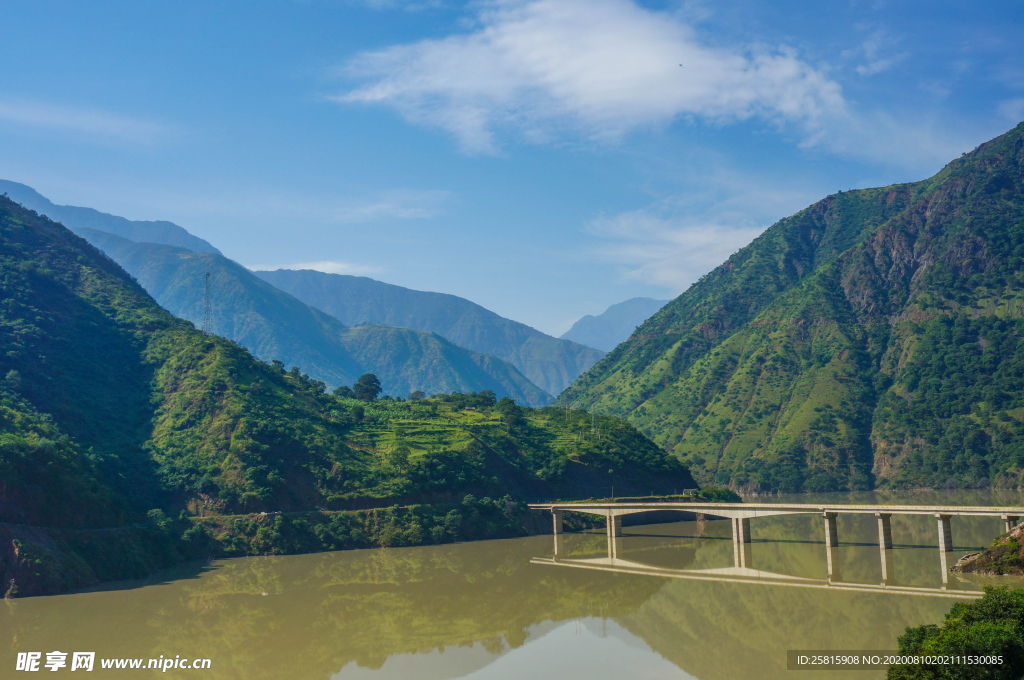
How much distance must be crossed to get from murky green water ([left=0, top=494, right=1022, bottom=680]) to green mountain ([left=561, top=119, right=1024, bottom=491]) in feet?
237

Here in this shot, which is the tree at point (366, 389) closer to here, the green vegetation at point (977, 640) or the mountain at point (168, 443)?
the mountain at point (168, 443)

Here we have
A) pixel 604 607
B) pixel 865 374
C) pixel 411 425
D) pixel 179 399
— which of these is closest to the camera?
pixel 604 607

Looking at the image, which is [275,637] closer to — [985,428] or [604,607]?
[604,607]

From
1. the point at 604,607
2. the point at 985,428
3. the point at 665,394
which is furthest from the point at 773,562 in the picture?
the point at 665,394

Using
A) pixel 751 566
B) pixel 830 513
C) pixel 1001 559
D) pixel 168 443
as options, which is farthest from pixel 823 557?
pixel 168 443

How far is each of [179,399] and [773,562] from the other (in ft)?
223

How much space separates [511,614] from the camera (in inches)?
1945

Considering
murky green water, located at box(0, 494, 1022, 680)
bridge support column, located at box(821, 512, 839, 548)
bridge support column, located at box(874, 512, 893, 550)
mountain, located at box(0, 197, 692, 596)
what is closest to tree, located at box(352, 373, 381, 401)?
mountain, located at box(0, 197, 692, 596)

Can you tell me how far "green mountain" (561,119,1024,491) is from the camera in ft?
458

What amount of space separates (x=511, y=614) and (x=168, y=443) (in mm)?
53516

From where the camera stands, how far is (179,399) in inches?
3711

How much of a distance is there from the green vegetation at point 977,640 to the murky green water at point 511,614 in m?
6.09

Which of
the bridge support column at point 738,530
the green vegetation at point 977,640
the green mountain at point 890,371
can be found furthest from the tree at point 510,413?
the green vegetation at point 977,640

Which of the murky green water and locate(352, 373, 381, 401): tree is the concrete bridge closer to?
the murky green water
